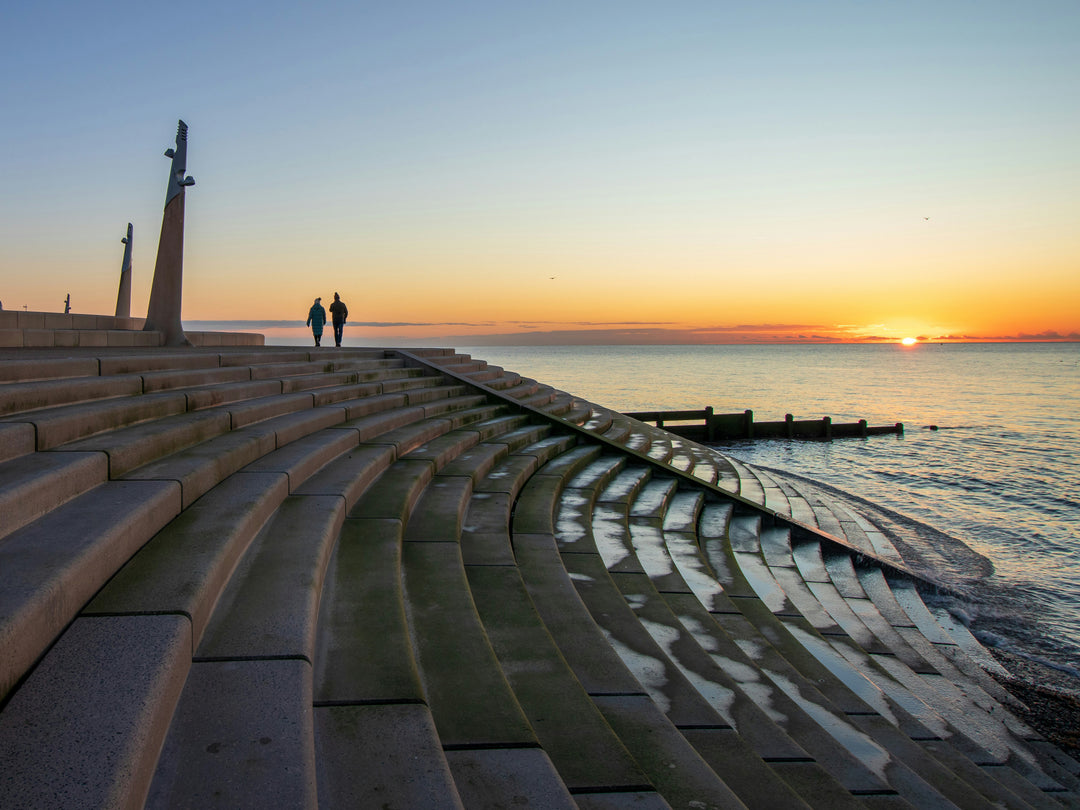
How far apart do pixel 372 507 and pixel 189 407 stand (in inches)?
67.5

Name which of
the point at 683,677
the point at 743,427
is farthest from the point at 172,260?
the point at 743,427

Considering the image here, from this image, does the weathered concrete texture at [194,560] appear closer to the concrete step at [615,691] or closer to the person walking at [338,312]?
the concrete step at [615,691]

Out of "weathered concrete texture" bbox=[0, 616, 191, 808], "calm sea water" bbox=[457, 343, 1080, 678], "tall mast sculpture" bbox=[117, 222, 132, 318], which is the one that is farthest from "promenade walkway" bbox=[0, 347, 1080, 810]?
"tall mast sculpture" bbox=[117, 222, 132, 318]

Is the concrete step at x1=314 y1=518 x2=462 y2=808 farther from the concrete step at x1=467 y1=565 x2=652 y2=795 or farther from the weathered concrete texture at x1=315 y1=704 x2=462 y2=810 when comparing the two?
the concrete step at x1=467 y1=565 x2=652 y2=795

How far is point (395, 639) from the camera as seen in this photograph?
9.98ft

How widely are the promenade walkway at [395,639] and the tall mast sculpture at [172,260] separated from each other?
13.7 ft

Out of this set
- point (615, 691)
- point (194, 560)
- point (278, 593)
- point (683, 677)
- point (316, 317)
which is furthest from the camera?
point (316, 317)

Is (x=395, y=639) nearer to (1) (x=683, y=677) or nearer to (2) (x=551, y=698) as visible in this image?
(2) (x=551, y=698)

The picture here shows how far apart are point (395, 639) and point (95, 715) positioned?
132 cm

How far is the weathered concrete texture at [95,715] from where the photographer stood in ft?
5.31

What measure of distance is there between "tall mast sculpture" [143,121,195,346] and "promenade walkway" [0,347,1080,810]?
13.7 ft

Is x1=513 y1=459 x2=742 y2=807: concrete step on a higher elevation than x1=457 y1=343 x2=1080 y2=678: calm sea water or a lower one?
higher

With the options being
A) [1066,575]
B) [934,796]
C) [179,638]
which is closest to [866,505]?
[1066,575]

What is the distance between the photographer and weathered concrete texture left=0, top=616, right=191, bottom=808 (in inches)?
63.7
